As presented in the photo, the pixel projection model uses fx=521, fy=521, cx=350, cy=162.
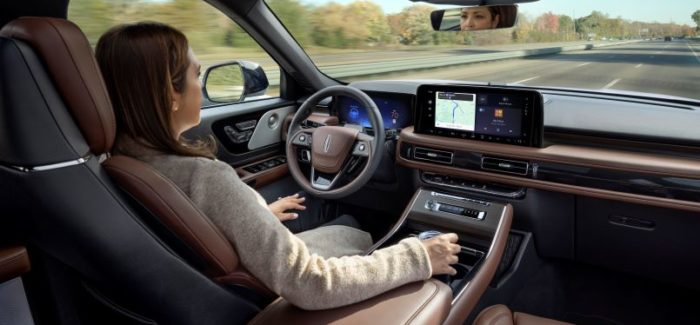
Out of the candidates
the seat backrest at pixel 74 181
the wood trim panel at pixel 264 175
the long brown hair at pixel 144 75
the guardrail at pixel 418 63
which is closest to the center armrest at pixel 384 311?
the seat backrest at pixel 74 181

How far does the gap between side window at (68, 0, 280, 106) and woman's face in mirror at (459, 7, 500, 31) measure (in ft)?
5.00

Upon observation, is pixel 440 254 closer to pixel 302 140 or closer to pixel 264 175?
pixel 302 140

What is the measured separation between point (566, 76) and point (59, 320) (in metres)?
4.55

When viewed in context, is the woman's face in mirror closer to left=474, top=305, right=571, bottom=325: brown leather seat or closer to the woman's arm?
left=474, top=305, right=571, bottom=325: brown leather seat

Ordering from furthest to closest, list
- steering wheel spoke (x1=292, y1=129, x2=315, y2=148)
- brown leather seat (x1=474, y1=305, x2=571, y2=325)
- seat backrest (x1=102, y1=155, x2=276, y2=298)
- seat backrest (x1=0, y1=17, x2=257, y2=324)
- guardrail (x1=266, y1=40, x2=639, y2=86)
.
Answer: guardrail (x1=266, y1=40, x2=639, y2=86), steering wheel spoke (x1=292, y1=129, x2=315, y2=148), brown leather seat (x1=474, y1=305, x2=571, y2=325), seat backrest (x1=102, y1=155, x2=276, y2=298), seat backrest (x1=0, y1=17, x2=257, y2=324)

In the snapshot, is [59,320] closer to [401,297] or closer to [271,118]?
[401,297]

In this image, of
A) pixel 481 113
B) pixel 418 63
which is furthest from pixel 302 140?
pixel 418 63

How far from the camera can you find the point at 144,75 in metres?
1.33

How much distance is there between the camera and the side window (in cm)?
348

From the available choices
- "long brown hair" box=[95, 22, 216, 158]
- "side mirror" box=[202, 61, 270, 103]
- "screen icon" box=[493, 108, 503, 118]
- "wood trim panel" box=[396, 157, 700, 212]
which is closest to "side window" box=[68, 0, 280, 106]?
"side mirror" box=[202, 61, 270, 103]

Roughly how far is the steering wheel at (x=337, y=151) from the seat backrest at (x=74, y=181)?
1.35 meters

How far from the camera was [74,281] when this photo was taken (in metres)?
1.45

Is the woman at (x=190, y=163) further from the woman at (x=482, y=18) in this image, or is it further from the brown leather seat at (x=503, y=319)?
the woman at (x=482, y=18)

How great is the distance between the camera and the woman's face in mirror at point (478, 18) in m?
2.36
